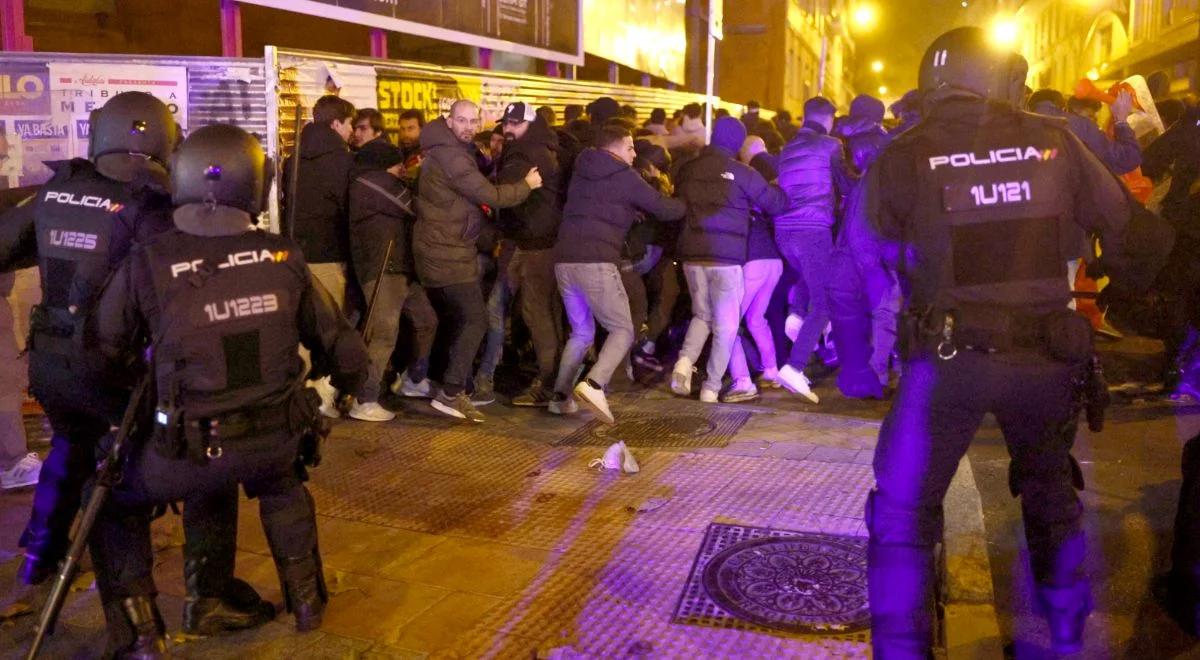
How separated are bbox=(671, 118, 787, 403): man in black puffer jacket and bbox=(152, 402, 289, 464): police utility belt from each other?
4694 mm

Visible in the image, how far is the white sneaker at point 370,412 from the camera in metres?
7.77

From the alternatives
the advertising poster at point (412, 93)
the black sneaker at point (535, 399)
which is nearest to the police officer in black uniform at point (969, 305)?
the black sneaker at point (535, 399)

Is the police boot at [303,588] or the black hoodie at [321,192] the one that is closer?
the police boot at [303,588]

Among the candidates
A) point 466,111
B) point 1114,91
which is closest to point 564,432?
point 466,111

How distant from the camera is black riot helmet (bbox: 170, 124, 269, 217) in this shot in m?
3.90

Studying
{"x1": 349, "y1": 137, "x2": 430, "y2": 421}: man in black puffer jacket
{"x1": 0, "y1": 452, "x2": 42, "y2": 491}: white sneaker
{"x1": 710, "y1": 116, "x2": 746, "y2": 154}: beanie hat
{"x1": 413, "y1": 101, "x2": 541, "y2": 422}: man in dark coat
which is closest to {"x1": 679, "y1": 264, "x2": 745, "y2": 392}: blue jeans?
{"x1": 710, "y1": 116, "x2": 746, "y2": 154}: beanie hat

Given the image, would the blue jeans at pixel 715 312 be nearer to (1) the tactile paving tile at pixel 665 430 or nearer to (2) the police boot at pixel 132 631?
(1) the tactile paving tile at pixel 665 430

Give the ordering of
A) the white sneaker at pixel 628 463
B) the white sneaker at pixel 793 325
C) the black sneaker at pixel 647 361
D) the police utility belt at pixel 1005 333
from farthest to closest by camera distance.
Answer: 1. the black sneaker at pixel 647 361
2. the white sneaker at pixel 793 325
3. the white sneaker at pixel 628 463
4. the police utility belt at pixel 1005 333

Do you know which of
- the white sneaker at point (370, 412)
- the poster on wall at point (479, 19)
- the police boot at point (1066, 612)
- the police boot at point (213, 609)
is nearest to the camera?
the police boot at point (1066, 612)

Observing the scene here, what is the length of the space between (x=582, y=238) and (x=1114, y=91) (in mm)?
5142

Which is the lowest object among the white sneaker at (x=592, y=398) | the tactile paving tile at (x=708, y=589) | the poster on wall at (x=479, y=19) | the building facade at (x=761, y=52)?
the tactile paving tile at (x=708, y=589)

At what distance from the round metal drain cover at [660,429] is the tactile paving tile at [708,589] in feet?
6.05

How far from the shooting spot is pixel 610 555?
5.23 meters

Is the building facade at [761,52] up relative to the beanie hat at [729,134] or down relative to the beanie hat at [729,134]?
up
